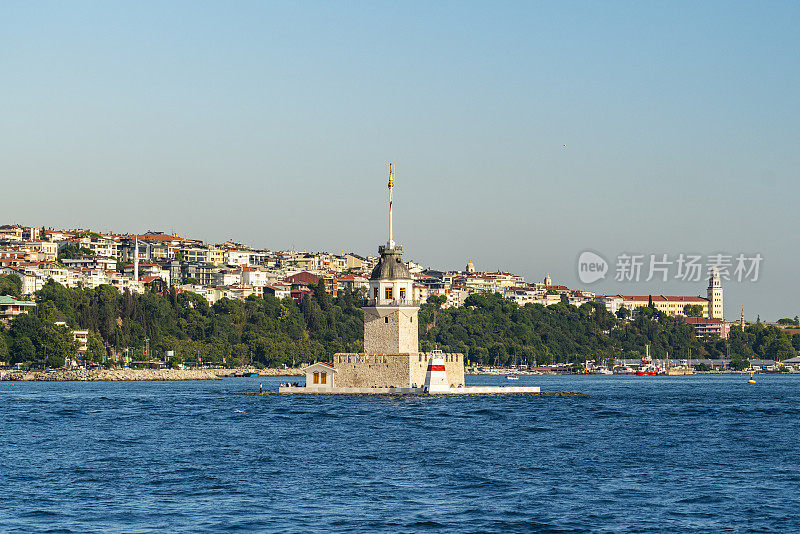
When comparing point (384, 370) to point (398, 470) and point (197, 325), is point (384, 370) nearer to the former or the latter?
point (398, 470)

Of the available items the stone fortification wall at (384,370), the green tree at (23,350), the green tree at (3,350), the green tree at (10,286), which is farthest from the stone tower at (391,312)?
the green tree at (10,286)

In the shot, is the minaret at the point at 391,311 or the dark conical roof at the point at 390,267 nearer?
the minaret at the point at 391,311

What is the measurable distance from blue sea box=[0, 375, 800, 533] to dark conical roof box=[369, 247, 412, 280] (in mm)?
7470

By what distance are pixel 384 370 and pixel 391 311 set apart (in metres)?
3.01

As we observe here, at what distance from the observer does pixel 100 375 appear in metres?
128

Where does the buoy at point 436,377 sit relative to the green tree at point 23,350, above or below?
below

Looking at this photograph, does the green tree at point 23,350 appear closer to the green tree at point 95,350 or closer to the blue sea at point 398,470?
the green tree at point 95,350

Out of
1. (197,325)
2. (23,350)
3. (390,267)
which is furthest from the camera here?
(197,325)

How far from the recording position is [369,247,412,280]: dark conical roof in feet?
218

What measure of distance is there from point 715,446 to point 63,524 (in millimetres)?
24462

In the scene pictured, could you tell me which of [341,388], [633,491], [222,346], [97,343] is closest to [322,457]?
[633,491]

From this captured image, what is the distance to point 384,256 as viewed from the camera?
222ft

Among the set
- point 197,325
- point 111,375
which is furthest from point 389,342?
point 197,325

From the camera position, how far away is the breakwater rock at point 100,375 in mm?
124088
